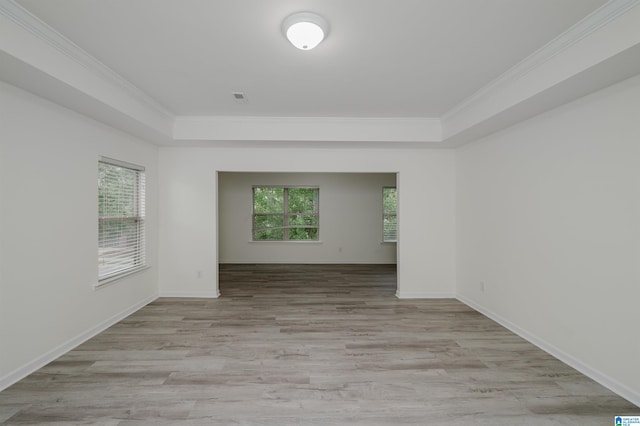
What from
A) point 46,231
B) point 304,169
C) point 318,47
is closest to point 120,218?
point 46,231

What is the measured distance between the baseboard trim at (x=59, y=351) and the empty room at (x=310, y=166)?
0.9 inches

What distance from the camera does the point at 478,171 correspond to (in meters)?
3.96

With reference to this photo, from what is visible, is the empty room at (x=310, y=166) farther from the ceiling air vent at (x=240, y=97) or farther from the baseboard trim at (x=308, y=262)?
the baseboard trim at (x=308, y=262)

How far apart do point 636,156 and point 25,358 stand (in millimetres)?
4809

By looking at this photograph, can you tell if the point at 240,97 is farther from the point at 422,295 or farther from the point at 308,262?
the point at 308,262

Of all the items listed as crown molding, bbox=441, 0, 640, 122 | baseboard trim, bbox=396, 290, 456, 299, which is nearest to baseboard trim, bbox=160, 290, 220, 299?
baseboard trim, bbox=396, 290, 456, 299

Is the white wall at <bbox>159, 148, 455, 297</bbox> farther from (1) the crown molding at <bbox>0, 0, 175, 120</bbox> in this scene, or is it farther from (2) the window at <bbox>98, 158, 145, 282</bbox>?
(1) the crown molding at <bbox>0, 0, 175, 120</bbox>

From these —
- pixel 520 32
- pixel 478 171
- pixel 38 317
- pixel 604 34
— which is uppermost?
pixel 520 32

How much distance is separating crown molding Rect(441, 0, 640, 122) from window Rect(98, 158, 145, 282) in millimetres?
4158

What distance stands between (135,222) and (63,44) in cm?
237

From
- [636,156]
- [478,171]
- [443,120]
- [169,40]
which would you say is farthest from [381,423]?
[443,120]

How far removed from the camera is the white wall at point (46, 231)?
2238 millimetres

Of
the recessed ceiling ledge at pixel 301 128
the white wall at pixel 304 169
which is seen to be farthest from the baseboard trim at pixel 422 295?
the recessed ceiling ledge at pixel 301 128

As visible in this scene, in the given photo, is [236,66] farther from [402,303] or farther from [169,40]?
[402,303]
